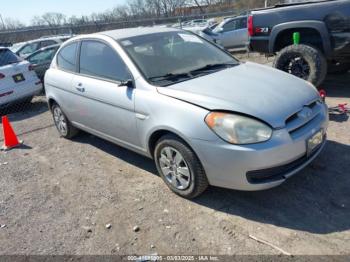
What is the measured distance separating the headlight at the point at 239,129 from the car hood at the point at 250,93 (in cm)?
7

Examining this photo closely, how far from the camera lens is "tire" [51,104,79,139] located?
5473 millimetres

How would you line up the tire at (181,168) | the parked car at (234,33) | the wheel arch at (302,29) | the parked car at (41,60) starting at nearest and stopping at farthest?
the tire at (181,168) < the wheel arch at (302,29) < the parked car at (41,60) < the parked car at (234,33)

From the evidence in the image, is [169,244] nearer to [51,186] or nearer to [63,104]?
[51,186]

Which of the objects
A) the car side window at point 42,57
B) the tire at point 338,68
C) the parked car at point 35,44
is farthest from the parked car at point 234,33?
the tire at point 338,68

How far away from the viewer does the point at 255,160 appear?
9.49 ft

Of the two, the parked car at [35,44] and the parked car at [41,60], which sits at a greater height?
the parked car at [35,44]

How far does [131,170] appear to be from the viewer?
4.39 metres

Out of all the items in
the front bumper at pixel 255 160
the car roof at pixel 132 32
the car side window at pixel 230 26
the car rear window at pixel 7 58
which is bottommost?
the front bumper at pixel 255 160

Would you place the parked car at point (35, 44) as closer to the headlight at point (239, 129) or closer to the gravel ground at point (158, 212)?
the gravel ground at point (158, 212)

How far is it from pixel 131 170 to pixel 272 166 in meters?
Result: 2.02

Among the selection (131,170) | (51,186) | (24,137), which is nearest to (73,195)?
(51,186)

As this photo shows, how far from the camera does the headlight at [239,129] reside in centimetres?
293

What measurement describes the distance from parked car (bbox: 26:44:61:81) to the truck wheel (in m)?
7.59

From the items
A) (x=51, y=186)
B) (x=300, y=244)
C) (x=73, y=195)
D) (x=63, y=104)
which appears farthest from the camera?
(x=63, y=104)
